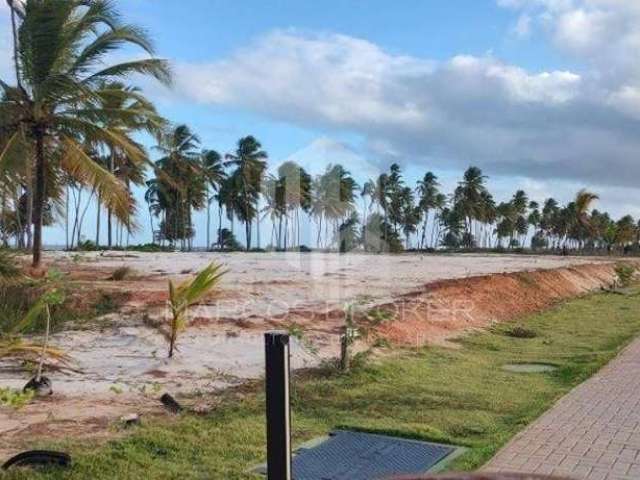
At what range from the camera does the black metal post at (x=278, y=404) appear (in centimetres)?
358

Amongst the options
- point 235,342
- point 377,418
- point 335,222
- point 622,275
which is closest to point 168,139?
point 335,222

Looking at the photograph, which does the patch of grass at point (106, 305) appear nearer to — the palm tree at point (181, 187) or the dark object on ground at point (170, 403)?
the dark object on ground at point (170, 403)

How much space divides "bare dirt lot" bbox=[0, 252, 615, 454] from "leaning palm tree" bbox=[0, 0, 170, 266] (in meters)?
2.37

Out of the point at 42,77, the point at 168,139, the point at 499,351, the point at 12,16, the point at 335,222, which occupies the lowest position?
the point at 499,351

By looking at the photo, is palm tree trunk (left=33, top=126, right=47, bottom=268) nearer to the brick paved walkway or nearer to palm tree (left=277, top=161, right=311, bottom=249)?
palm tree (left=277, top=161, right=311, bottom=249)


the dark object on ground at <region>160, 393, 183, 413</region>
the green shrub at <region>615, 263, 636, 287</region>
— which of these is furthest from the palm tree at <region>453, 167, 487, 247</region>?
the dark object on ground at <region>160, 393, 183, 413</region>

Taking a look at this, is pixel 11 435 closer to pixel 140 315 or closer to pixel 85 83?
pixel 140 315

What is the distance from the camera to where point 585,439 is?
20.1ft

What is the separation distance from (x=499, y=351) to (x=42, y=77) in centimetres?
1068

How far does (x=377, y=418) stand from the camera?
268 inches

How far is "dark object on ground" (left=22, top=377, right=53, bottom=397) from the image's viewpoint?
6.75 metres

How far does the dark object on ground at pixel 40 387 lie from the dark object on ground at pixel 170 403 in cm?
111

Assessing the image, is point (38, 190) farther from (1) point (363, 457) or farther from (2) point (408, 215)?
(2) point (408, 215)

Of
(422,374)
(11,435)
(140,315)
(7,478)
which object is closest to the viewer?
(7,478)
